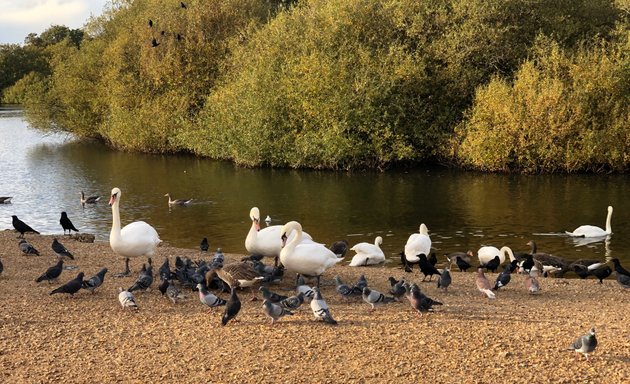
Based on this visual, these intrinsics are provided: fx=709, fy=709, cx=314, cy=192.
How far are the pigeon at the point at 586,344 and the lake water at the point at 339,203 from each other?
11.4 metres

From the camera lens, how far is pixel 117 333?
10.6 metres

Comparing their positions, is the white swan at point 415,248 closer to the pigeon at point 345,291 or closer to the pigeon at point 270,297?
the pigeon at point 345,291

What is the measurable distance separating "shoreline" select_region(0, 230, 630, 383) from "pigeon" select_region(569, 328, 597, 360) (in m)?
0.15

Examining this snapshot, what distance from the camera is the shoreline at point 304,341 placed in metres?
9.05

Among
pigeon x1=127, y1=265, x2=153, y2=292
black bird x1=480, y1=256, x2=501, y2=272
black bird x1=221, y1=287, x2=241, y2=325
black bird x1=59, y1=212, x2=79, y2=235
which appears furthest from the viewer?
black bird x1=59, y1=212, x2=79, y2=235

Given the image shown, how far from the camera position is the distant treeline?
39094 millimetres

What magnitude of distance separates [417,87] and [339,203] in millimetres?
14537

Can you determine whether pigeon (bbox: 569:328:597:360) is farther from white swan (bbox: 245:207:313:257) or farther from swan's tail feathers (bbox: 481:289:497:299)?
white swan (bbox: 245:207:313:257)

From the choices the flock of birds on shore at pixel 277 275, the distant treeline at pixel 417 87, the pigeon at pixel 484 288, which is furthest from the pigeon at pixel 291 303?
the distant treeline at pixel 417 87

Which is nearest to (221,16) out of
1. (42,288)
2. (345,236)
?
(345,236)

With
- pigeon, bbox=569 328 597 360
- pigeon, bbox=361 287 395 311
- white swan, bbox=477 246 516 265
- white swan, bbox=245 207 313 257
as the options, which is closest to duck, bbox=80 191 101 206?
white swan, bbox=245 207 313 257

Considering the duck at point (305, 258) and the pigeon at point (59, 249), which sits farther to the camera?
the pigeon at point (59, 249)

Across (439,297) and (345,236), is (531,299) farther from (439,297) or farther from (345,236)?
(345,236)

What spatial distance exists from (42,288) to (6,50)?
12094 cm
